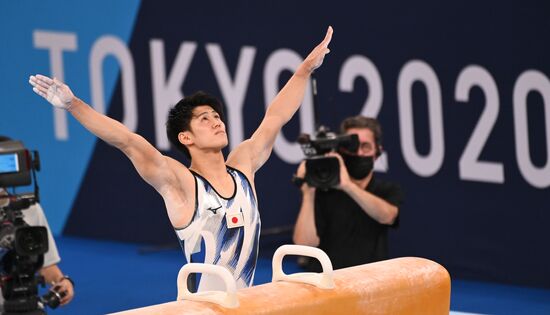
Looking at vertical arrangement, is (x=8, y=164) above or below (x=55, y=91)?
below

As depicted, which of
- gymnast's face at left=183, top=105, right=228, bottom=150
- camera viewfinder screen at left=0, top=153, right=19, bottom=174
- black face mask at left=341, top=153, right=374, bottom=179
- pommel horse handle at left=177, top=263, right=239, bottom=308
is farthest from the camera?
black face mask at left=341, top=153, right=374, bottom=179

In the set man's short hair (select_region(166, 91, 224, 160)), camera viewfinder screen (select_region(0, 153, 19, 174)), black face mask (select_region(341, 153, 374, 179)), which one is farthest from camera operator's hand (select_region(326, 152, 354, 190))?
camera viewfinder screen (select_region(0, 153, 19, 174))

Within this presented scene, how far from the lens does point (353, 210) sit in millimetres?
6602

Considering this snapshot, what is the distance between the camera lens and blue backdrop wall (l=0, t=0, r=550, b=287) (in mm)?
8148

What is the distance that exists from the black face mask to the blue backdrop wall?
74.9 inches

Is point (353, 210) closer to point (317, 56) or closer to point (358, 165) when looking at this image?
point (358, 165)

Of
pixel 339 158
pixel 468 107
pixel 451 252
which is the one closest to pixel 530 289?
pixel 451 252

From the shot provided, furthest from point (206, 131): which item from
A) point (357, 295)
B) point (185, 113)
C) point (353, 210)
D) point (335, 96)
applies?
point (335, 96)

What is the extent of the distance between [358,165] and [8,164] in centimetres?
212

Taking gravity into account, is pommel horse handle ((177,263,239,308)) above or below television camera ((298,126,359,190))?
below

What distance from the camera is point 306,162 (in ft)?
21.5

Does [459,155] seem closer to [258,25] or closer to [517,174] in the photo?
[517,174]

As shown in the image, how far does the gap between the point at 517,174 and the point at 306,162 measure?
2.32 m

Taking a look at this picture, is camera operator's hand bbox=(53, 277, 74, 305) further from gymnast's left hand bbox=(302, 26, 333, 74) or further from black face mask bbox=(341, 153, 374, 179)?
gymnast's left hand bbox=(302, 26, 333, 74)
